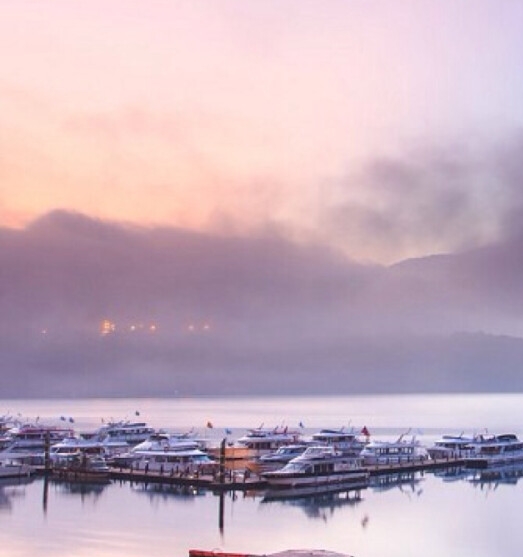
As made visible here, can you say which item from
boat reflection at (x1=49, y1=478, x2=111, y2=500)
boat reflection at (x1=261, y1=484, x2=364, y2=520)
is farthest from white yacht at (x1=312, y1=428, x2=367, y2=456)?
boat reflection at (x1=49, y1=478, x2=111, y2=500)

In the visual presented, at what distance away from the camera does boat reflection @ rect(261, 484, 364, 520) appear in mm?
63312

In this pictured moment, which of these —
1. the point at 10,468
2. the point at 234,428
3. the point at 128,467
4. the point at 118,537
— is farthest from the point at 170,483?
the point at 234,428

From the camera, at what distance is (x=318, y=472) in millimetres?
71312

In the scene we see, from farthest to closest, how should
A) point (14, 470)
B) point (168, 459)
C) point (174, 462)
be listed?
1. point (168, 459)
2. point (174, 462)
3. point (14, 470)

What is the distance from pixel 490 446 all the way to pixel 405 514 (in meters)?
33.6

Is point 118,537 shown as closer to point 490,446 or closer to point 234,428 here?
point 490,446

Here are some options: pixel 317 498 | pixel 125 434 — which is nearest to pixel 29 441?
pixel 125 434

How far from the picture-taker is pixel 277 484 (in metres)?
69.4

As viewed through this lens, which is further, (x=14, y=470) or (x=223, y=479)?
(x=14, y=470)

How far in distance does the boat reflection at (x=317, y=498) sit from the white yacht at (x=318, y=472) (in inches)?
19.9

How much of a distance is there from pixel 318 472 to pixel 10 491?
71.9 ft

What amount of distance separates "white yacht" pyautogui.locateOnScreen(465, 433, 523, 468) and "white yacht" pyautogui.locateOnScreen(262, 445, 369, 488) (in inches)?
773

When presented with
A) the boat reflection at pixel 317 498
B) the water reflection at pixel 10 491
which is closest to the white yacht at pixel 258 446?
the boat reflection at pixel 317 498

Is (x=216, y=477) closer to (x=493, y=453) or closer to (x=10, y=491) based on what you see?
(x=10, y=491)
